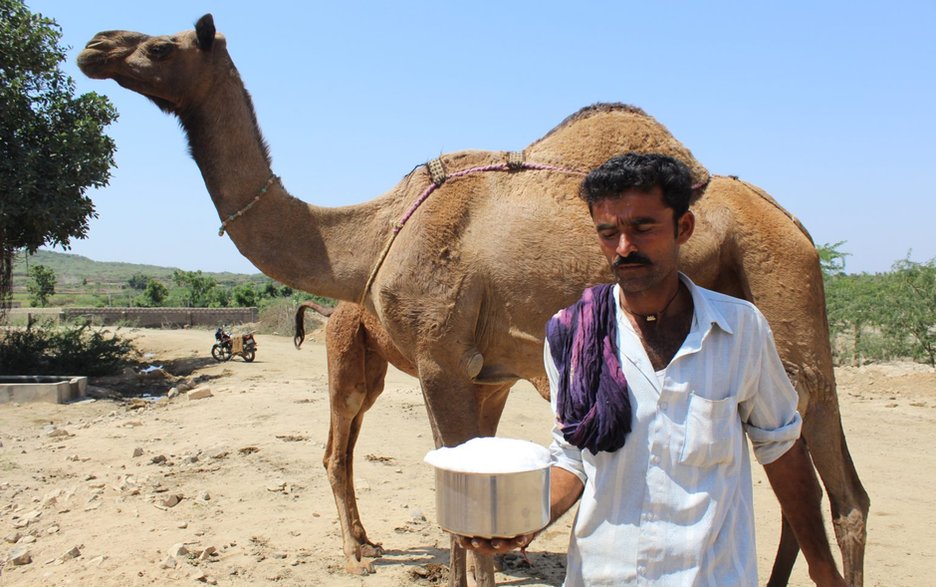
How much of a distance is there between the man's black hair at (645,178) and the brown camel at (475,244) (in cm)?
165

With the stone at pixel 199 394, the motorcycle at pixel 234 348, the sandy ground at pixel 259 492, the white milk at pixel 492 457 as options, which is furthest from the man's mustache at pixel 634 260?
the motorcycle at pixel 234 348

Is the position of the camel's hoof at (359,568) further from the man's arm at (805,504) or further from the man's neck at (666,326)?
the man's neck at (666,326)

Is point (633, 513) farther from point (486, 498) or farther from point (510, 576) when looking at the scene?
point (510, 576)

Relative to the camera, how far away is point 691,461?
1852 mm

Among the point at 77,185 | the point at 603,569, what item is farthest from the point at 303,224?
the point at 77,185

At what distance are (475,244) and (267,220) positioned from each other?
1.18 m

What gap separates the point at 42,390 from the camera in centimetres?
1241

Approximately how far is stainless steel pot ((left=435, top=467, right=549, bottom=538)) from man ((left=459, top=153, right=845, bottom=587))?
11 centimetres

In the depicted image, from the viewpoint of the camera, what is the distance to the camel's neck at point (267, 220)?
4.11 m

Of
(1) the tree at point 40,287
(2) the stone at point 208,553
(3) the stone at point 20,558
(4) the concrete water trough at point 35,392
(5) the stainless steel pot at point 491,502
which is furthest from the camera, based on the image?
(1) the tree at point 40,287

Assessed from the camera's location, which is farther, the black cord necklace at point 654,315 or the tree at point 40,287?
the tree at point 40,287

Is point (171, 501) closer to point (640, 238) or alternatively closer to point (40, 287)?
point (640, 238)

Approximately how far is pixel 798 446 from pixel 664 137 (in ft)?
7.29

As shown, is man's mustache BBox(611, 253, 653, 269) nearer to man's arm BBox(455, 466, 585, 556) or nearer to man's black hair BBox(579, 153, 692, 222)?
man's black hair BBox(579, 153, 692, 222)
